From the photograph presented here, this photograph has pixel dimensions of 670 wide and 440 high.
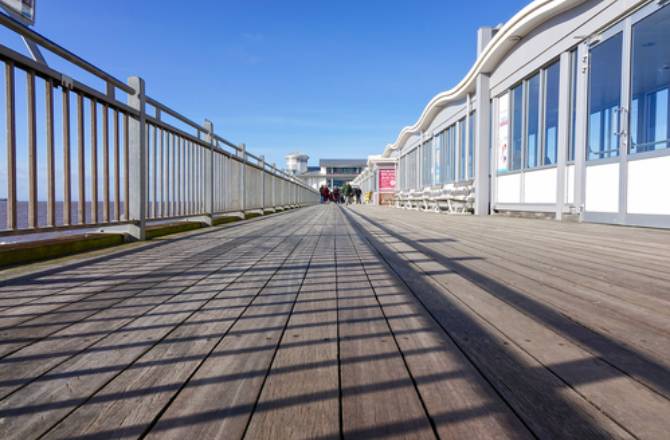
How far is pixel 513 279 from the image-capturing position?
2475 millimetres

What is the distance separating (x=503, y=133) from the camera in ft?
37.4

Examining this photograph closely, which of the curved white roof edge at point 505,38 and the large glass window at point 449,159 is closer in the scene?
the curved white roof edge at point 505,38

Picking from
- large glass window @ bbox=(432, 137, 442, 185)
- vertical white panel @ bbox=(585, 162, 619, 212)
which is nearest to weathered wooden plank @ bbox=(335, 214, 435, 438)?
vertical white panel @ bbox=(585, 162, 619, 212)

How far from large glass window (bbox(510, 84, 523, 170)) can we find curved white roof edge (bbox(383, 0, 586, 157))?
1.21 metres

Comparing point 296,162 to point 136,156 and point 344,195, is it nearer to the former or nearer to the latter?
point 344,195

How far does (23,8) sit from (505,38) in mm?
10458

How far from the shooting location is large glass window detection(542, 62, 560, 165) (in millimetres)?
8891

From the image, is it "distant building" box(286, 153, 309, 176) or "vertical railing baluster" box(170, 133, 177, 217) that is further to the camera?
"distant building" box(286, 153, 309, 176)

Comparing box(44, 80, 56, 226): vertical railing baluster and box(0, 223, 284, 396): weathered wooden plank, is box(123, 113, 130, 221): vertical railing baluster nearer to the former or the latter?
box(44, 80, 56, 226): vertical railing baluster

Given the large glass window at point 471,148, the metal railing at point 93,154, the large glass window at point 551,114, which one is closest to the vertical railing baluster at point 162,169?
the metal railing at point 93,154

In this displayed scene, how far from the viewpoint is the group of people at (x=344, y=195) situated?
165 feet

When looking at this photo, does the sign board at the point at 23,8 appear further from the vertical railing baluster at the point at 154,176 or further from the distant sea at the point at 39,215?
the vertical railing baluster at the point at 154,176

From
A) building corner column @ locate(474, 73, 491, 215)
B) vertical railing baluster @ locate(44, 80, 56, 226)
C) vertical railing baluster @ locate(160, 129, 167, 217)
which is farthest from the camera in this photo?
building corner column @ locate(474, 73, 491, 215)

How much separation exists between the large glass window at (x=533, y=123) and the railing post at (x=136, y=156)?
8.42 metres
